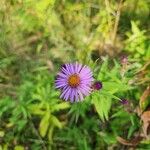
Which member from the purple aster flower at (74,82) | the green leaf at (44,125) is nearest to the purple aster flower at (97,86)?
the purple aster flower at (74,82)

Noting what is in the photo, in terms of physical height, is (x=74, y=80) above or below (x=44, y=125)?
above

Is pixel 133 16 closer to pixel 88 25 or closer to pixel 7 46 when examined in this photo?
pixel 88 25

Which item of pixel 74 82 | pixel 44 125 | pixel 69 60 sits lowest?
pixel 44 125

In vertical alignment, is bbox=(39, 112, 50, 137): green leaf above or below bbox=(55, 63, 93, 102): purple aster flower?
below

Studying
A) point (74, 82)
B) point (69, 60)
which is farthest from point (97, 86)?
point (69, 60)

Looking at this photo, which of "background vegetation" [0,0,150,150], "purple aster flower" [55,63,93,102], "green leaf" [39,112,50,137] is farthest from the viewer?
"green leaf" [39,112,50,137]

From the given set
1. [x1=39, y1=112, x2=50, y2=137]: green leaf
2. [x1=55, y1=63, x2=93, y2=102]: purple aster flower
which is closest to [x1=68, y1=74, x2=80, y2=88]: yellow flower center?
[x1=55, y1=63, x2=93, y2=102]: purple aster flower

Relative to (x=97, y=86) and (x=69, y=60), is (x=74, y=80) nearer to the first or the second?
(x=97, y=86)

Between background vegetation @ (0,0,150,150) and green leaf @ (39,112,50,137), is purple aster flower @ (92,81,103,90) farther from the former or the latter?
green leaf @ (39,112,50,137)
